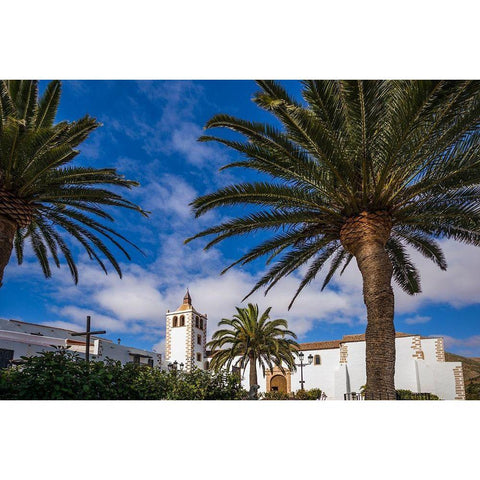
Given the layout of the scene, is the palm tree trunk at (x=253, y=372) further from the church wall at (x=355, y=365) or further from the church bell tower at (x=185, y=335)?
the church bell tower at (x=185, y=335)

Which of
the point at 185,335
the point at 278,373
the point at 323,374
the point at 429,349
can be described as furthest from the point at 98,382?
the point at 185,335

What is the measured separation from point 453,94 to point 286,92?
2436 millimetres

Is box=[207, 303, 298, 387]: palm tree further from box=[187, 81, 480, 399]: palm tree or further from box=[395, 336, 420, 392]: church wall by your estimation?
box=[187, 81, 480, 399]: palm tree

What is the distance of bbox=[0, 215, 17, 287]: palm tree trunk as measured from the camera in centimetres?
759

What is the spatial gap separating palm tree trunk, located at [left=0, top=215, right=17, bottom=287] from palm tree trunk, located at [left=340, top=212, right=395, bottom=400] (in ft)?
21.0

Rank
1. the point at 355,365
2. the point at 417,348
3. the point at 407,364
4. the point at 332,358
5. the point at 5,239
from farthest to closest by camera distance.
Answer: the point at 332,358, the point at 355,365, the point at 417,348, the point at 407,364, the point at 5,239

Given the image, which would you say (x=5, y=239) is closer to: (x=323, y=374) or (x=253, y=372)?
(x=253, y=372)

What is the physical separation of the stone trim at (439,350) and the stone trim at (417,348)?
3.36 ft

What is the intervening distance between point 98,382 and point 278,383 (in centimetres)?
3249

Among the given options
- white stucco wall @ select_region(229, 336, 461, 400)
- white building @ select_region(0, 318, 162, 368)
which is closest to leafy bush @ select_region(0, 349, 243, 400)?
white building @ select_region(0, 318, 162, 368)

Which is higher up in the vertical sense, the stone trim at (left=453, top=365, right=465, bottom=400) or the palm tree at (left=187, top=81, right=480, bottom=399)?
the palm tree at (left=187, top=81, right=480, bottom=399)

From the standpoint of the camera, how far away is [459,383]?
28453 mm

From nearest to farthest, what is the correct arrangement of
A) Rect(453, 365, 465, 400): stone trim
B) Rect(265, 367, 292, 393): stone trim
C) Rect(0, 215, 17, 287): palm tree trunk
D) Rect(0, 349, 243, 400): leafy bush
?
Rect(0, 349, 243, 400): leafy bush → Rect(0, 215, 17, 287): palm tree trunk → Rect(453, 365, 465, 400): stone trim → Rect(265, 367, 292, 393): stone trim
